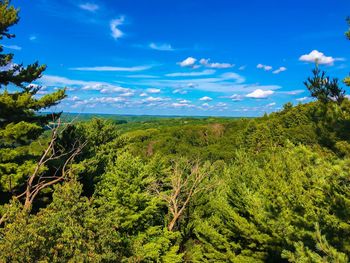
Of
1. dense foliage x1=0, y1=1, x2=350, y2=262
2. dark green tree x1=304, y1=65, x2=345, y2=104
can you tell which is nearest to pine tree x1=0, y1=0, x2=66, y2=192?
dense foliage x1=0, y1=1, x2=350, y2=262

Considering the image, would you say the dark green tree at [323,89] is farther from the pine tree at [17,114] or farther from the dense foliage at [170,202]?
the pine tree at [17,114]

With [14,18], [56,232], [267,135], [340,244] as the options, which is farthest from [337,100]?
[267,135]

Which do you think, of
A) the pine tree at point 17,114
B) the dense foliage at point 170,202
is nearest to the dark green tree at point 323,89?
the dense foliage at point 170,202

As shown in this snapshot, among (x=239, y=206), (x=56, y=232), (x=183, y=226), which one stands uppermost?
(x=56, y=232)

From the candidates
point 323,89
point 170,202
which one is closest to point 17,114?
point 170,202

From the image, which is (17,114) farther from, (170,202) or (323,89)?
(323,89)

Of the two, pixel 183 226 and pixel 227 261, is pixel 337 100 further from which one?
pixel 183 226

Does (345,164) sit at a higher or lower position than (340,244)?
higher

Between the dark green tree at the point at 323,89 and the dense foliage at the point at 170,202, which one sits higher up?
the dark green tree at the point at 323,89
